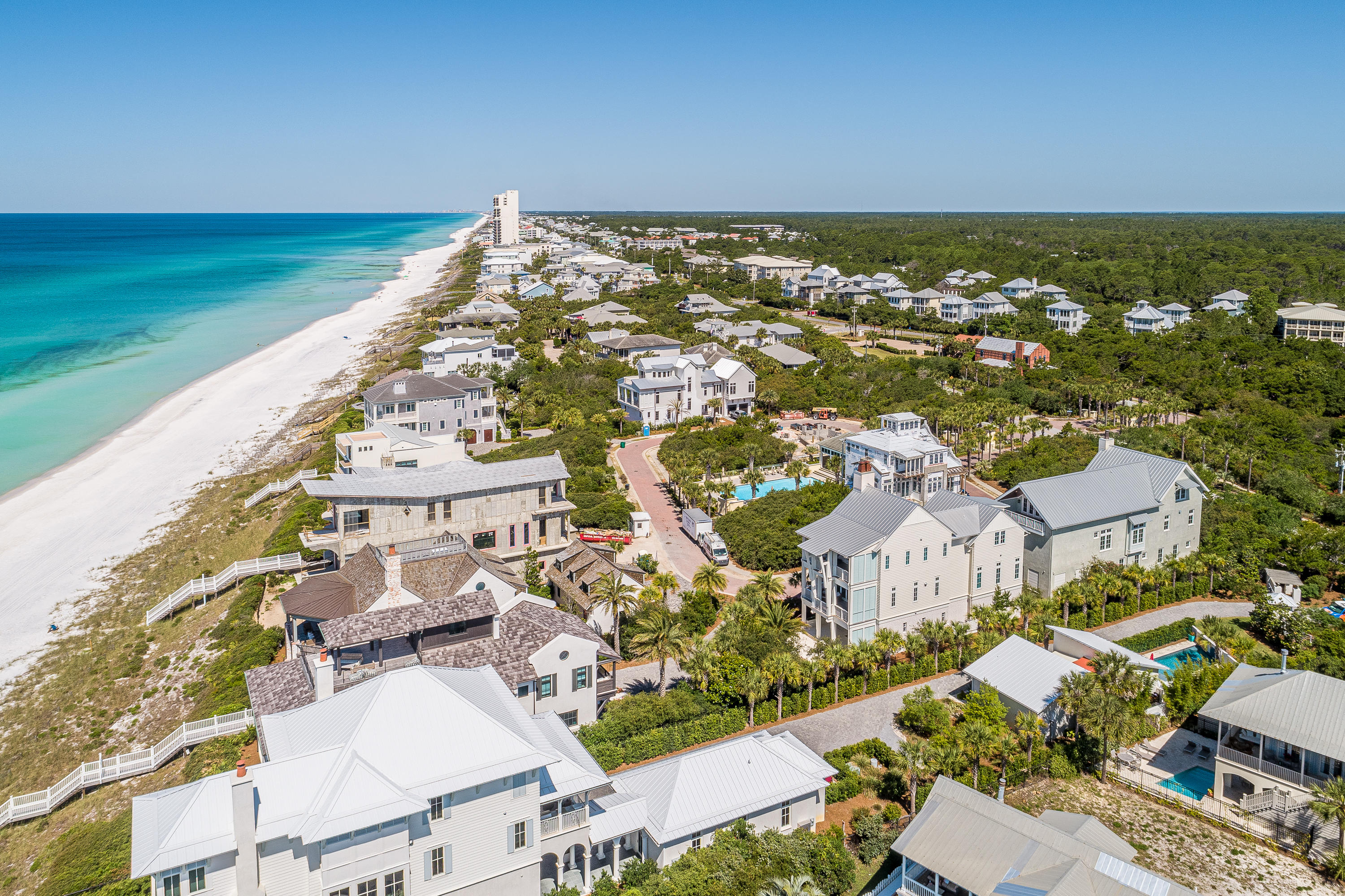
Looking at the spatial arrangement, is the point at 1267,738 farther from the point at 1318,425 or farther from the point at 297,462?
the point at 297,462

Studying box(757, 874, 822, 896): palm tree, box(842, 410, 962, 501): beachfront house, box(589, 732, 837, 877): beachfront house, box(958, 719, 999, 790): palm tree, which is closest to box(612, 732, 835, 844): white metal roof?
box(589, 732, 837, 877): beachfront house

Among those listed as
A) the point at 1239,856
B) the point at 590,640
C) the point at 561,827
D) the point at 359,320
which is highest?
the point at 359,320

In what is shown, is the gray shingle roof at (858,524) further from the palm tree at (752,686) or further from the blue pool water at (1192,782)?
the blue pool water at (1192,782)

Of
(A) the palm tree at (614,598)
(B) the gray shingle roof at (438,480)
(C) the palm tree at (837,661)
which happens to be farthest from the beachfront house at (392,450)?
(C) the palm tree at (837,661)

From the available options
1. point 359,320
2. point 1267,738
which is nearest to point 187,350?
point 359,320

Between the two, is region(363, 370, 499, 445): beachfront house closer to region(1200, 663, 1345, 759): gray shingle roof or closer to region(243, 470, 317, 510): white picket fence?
region(243, 470, 317, 510): white picket fence

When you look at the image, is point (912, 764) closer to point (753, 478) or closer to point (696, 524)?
point (696, 524)
